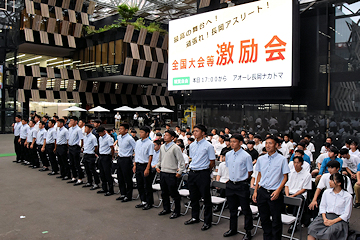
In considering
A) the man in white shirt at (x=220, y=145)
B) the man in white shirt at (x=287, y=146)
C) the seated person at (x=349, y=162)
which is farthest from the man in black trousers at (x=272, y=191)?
the man in white shirt at (x=287, y=146)

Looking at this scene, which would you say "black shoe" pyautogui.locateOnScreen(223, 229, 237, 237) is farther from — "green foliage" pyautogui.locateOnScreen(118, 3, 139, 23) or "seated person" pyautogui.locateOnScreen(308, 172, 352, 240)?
"green foliage" pyautogui.locateOnScreen(118, 3, 139, 23)

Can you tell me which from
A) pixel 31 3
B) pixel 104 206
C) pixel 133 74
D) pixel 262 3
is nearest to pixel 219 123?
pixel 262 3

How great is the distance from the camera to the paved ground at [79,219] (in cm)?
539

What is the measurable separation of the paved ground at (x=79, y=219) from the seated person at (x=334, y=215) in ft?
3.97

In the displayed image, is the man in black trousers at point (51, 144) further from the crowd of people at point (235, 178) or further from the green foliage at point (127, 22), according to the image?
the green foliage at point (127, 22)

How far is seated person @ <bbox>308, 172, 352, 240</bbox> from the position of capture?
4363 mm

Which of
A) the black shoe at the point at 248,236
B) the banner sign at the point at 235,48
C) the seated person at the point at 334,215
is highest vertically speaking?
the banner sign at the point at 235,48

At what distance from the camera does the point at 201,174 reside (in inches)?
227

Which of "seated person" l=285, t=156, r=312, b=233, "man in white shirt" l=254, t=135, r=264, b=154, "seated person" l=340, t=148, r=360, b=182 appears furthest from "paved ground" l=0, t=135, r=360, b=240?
"man in white shirt" l=254, t=135, r=264, b=154

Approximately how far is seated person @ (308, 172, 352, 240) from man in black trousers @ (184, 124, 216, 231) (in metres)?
1.83

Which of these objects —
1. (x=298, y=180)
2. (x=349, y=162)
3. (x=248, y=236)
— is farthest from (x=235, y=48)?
(x=248, y=236)

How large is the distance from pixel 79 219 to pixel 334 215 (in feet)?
14.8

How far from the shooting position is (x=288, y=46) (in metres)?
11.2

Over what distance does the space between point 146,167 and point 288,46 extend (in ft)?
24.0
